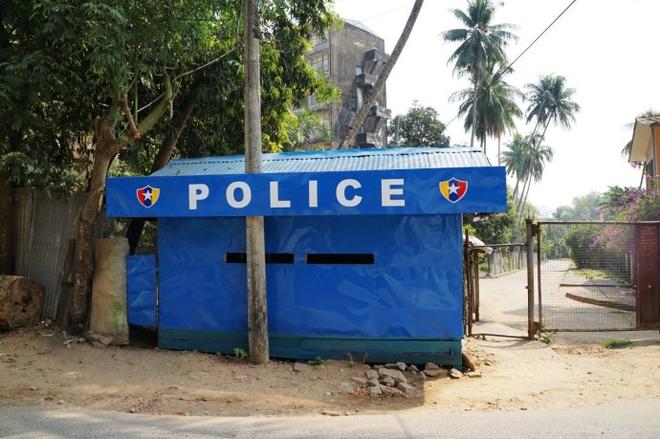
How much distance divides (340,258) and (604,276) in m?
5.10

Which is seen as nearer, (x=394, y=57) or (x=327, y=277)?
(x=327, y=277)

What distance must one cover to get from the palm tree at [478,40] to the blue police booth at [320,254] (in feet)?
92.7

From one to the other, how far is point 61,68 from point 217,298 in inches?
149

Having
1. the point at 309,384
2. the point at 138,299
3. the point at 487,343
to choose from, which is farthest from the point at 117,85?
the point at 487,343

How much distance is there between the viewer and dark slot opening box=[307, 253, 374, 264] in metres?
7.04

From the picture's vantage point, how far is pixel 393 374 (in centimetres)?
643

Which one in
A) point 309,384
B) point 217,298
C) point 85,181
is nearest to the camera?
point 309,384

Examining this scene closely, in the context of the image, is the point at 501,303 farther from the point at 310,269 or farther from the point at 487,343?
the point at 310,269

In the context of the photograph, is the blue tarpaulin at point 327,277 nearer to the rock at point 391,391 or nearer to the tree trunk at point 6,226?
the rock at point 391,391

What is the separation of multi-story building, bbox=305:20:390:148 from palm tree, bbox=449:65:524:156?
21.9 feet

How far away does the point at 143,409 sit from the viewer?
16.8 ft

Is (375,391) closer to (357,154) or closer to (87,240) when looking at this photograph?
(357,154)

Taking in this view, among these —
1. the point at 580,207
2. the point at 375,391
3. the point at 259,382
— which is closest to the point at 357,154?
the point at 375,391

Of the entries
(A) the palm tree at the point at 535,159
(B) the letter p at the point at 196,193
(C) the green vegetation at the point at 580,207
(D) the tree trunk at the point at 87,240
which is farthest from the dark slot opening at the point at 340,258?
(C) the green vegetation at the point at 580,207
